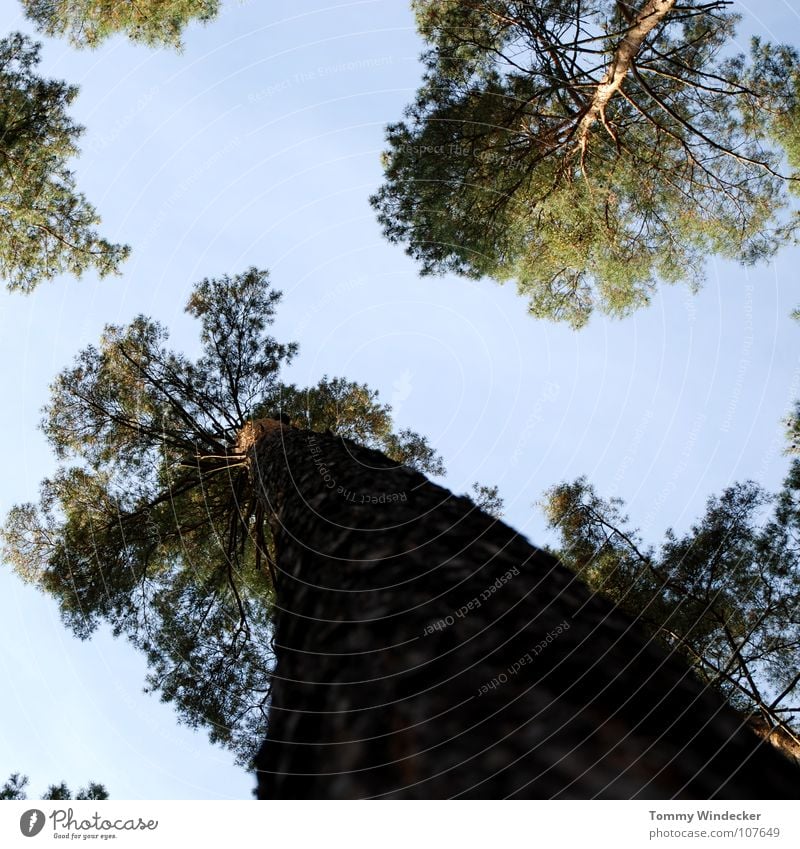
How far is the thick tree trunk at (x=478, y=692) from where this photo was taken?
3.36 feet

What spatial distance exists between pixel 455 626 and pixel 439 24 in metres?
8.18

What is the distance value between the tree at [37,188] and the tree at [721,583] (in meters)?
7.47

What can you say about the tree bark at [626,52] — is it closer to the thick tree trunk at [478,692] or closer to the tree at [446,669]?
the tree at [446,669]

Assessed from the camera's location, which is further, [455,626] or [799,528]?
[799,528]

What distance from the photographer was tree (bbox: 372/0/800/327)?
686 centimetres

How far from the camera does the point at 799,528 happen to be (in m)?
6.46

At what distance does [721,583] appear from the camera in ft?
21.0

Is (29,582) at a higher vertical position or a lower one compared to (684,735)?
higher

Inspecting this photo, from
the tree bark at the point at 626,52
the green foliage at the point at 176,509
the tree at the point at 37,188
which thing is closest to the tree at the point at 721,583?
the green foliage at the point at 176,509

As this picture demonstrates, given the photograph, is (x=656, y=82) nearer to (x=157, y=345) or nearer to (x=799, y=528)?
(x=799, y=528)

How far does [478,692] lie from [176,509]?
7.19 m
